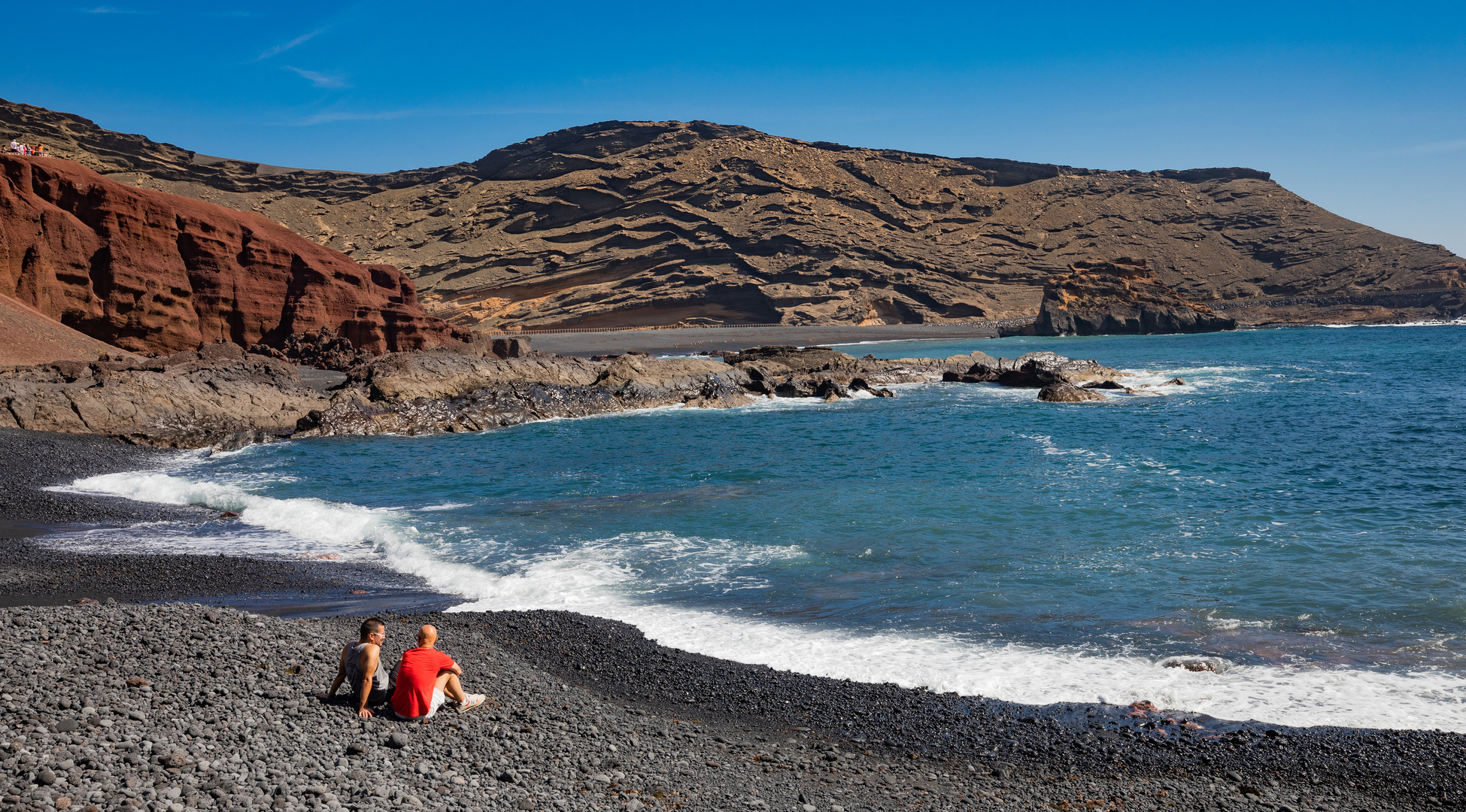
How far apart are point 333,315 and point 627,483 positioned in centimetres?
2613

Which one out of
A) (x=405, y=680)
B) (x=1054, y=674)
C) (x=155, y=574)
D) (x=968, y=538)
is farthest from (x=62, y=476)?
(x=1054, y=674)

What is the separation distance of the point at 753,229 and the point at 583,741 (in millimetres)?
93721

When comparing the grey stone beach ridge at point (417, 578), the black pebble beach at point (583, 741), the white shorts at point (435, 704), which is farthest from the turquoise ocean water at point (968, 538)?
the white shorts at point (435, 704)

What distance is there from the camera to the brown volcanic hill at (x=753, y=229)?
8969 centimetres

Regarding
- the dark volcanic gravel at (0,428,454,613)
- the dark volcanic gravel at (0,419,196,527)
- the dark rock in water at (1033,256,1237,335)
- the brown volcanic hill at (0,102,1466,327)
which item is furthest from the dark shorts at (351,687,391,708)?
the dark rock in water at (1033,256,1237,335)

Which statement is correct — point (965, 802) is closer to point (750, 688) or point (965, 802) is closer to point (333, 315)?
point (750, 688)

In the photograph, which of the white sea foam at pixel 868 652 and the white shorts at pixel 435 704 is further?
the white sea foam at pixel 868 652

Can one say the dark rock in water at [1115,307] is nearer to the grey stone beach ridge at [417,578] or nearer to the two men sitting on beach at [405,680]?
the grey stone beach ridge at [417,578]

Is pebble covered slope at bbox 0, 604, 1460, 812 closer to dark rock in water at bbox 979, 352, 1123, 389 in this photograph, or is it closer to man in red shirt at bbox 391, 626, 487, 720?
man in red shirt at bbox 391, 626, 487, 720

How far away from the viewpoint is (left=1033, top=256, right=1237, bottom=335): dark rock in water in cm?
8488

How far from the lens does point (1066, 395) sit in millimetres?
30391

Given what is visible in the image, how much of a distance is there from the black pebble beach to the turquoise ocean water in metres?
0.61

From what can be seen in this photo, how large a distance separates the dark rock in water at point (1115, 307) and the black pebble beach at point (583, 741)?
275ft

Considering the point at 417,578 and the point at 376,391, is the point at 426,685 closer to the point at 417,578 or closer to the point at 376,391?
the point at 417,578
